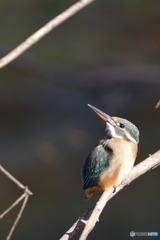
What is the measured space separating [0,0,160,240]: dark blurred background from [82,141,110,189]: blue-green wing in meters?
2.81

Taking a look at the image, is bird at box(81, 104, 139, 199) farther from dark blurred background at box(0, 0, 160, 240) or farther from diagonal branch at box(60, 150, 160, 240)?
dark blurred background at box(0, 0, 160, 240)

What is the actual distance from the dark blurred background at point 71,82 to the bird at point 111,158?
278cm

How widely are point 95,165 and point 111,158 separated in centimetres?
9

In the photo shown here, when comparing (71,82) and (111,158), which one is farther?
(71,82)

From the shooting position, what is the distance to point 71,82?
7.06 metres

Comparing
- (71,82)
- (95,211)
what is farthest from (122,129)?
(71,82)

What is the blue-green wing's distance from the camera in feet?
10.6

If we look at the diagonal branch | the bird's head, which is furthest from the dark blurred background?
the diagonal branch

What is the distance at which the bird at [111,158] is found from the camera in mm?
3223

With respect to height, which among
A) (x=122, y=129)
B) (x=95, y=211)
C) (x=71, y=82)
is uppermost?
(x=71, y=82)

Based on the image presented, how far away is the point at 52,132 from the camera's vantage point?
22.3 feet

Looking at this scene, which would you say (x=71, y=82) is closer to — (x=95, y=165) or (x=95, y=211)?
(x=95, y=165)

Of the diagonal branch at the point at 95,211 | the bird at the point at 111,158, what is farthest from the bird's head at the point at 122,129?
the diagonal branch at the point at 95,211

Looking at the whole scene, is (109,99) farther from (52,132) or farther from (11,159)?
(11,159)
